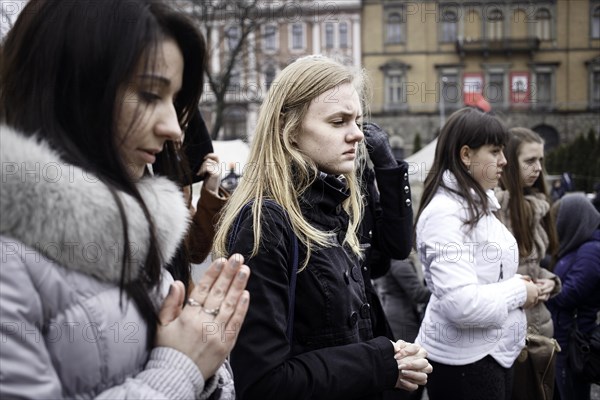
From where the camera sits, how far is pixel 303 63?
77.5 inches

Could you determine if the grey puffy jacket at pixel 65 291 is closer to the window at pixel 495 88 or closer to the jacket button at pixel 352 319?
the jacket button at pixel 352 319

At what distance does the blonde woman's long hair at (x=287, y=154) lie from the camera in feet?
5.82

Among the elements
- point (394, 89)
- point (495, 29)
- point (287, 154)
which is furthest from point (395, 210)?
point (495, 29)

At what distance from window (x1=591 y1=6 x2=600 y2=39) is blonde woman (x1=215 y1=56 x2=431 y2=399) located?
3794 cm

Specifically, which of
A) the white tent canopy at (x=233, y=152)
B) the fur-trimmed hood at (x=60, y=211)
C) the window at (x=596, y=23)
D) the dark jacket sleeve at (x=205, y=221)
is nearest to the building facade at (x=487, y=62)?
the window at (x=596, y=23)

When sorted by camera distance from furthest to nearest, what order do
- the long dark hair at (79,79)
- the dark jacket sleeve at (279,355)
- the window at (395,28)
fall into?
the window at (395,28) → the dark jacket sleeve at (279,355) → the long dark hair at (79,79)

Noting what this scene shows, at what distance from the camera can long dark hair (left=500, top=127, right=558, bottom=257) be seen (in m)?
3.30

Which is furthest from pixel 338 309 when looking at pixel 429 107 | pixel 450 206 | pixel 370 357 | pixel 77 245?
pixel 429 107

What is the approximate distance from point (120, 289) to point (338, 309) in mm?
740

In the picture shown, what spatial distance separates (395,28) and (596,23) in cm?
1175

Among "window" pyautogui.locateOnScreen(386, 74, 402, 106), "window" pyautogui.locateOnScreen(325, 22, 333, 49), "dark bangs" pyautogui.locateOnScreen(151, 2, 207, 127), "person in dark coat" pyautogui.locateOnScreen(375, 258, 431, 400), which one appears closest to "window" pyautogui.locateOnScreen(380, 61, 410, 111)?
"window" pyautogui.locateOnScreen(386, 74, 402, 106)

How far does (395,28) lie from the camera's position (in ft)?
124

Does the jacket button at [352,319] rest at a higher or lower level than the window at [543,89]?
lower

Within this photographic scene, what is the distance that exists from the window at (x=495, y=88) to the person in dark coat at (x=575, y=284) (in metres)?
33.4
